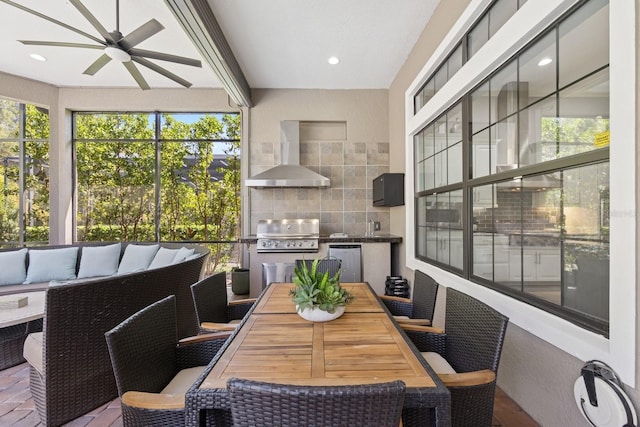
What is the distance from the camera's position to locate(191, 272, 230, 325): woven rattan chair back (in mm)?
1701

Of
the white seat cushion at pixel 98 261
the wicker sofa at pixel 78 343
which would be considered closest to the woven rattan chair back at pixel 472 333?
the wicker sofa at pixel 78 343

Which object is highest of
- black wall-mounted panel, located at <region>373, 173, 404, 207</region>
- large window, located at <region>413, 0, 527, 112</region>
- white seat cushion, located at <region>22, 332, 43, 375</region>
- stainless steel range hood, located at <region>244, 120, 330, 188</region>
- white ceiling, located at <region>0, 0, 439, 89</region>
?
white ceiling, located at <region>0, 0, 439, 89</region>

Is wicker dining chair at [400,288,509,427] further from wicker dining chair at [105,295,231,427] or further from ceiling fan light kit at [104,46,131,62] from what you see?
ceiling fan light kit at [104,46,131,62]

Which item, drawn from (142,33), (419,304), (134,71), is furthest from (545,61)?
(134,71)

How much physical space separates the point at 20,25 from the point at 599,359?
5519 millimetres

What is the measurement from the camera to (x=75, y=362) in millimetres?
1655

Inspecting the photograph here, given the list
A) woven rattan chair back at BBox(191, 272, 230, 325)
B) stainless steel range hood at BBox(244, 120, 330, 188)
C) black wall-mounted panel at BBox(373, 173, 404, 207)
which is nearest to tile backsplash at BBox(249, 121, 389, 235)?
stainless steel range hood at BBox(244, 120, 330, 188)

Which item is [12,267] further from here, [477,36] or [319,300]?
[477,36]

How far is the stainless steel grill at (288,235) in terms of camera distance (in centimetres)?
379

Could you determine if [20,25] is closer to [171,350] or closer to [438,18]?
[171,350]

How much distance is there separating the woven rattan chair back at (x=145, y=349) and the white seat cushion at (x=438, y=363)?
1.29m

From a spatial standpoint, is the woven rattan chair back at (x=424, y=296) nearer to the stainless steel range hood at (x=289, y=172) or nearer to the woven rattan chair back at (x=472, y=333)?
the woven rattan chair back at (x=472, y=333)

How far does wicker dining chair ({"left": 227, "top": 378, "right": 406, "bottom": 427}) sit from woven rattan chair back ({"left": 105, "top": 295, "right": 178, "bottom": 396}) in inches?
24.9

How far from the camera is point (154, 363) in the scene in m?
1.18
